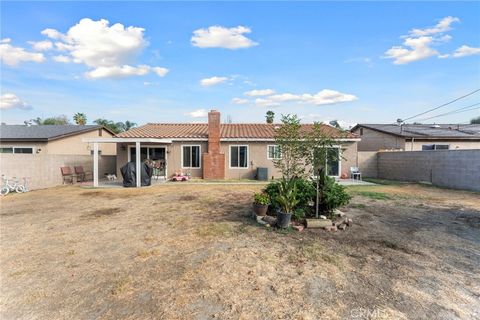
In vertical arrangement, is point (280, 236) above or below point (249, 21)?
below

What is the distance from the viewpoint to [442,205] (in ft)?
29.4

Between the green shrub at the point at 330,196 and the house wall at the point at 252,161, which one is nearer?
the green shrub at the point at 330,196

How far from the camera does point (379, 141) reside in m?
22.2

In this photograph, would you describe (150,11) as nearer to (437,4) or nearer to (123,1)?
(123,1)

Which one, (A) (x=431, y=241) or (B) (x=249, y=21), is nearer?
(A) (x=431, y=241)

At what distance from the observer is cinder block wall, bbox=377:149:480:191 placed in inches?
489

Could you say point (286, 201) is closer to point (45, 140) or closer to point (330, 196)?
point (330, 196)

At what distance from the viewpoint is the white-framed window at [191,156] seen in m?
17.3

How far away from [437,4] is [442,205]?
7.65 meters

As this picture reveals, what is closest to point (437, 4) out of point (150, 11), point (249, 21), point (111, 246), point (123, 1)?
point (249, 21)

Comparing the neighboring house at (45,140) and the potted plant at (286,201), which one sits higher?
the neighboring house at (45,140)

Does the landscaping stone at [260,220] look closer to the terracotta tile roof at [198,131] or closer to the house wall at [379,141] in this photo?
the terracotta tile roof at [198,131]

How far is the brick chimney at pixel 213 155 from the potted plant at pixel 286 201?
400 inches

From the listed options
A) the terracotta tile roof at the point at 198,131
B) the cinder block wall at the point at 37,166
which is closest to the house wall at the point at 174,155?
the terracotta tile roof at the point at 198,131
